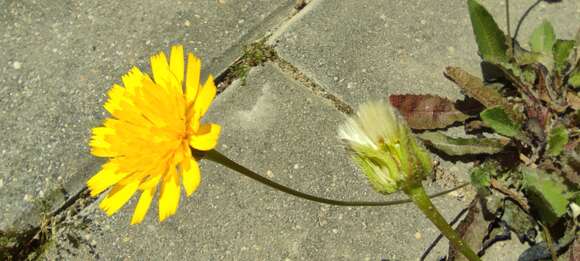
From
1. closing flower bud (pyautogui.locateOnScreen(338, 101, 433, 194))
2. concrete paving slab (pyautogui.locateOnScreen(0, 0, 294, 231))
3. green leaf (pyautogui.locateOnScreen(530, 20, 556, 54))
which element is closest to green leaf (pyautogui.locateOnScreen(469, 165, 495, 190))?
green leaf (pyautogui.locateOnScreen(530, 20, 556, 54))

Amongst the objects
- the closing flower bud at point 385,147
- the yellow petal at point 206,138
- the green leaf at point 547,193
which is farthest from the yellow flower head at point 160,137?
the green leaf at point 547,193

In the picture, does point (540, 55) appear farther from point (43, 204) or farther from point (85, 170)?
point (43, 204)

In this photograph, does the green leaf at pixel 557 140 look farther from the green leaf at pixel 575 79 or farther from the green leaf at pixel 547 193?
the green leaf at pixel 575 79

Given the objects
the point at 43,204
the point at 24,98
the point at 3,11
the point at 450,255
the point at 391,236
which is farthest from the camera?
the point at 3,11

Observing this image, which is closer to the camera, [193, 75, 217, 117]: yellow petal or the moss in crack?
[193, 75, 217, 117]: yellow petal

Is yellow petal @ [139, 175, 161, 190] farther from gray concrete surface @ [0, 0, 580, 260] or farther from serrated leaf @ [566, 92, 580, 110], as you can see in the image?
serrated leaf @ [566, 92, 580, 110]

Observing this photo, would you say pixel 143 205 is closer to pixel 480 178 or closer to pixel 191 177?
pixel 191 177

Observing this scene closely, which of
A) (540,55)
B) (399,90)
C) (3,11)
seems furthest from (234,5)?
(540,55)
